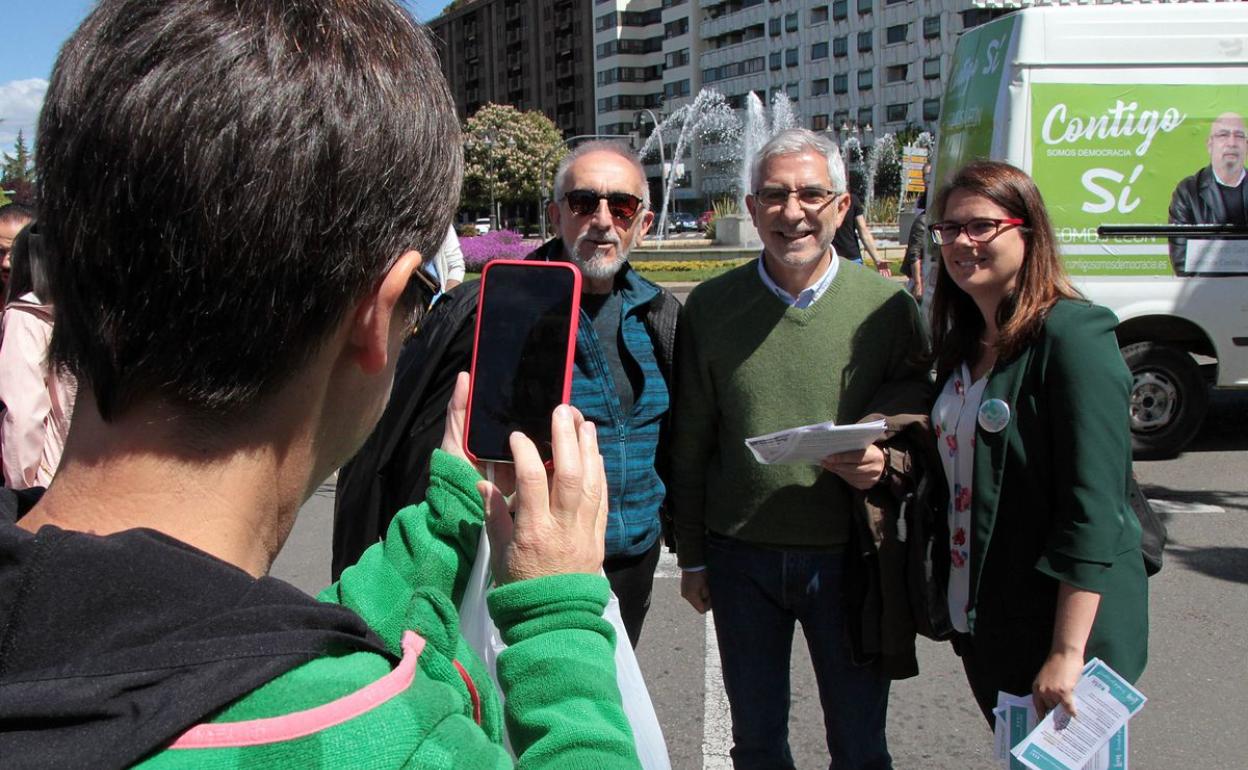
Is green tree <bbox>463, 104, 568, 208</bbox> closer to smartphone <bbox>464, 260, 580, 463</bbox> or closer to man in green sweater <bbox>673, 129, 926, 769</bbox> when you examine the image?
man in green sweater <bbox>673, 129, 926, 769</bbox>

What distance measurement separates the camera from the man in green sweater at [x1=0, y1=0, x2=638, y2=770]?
75 centimetres

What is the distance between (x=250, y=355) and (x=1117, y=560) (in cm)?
211

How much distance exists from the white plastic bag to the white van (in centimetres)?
627

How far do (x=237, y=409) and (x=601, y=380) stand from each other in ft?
6.49

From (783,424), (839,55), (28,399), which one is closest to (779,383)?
(783,424)

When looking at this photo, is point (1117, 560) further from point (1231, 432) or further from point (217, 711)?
point (1231, 432)

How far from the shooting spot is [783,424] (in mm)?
2904

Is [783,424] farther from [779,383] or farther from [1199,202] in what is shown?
[1199,202]

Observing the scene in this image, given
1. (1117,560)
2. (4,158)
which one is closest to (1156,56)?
(1117,560)

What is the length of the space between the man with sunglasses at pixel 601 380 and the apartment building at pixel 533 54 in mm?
99188

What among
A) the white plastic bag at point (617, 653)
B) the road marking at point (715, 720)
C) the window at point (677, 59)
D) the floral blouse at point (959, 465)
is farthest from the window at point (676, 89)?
the white plastic bag at point (617, 653)

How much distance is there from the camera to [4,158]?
334 inches

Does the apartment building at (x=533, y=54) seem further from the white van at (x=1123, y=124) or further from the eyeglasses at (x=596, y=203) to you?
the eyeglasses at (x=596, y=203)

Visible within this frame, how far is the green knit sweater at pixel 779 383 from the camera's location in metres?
2.88
